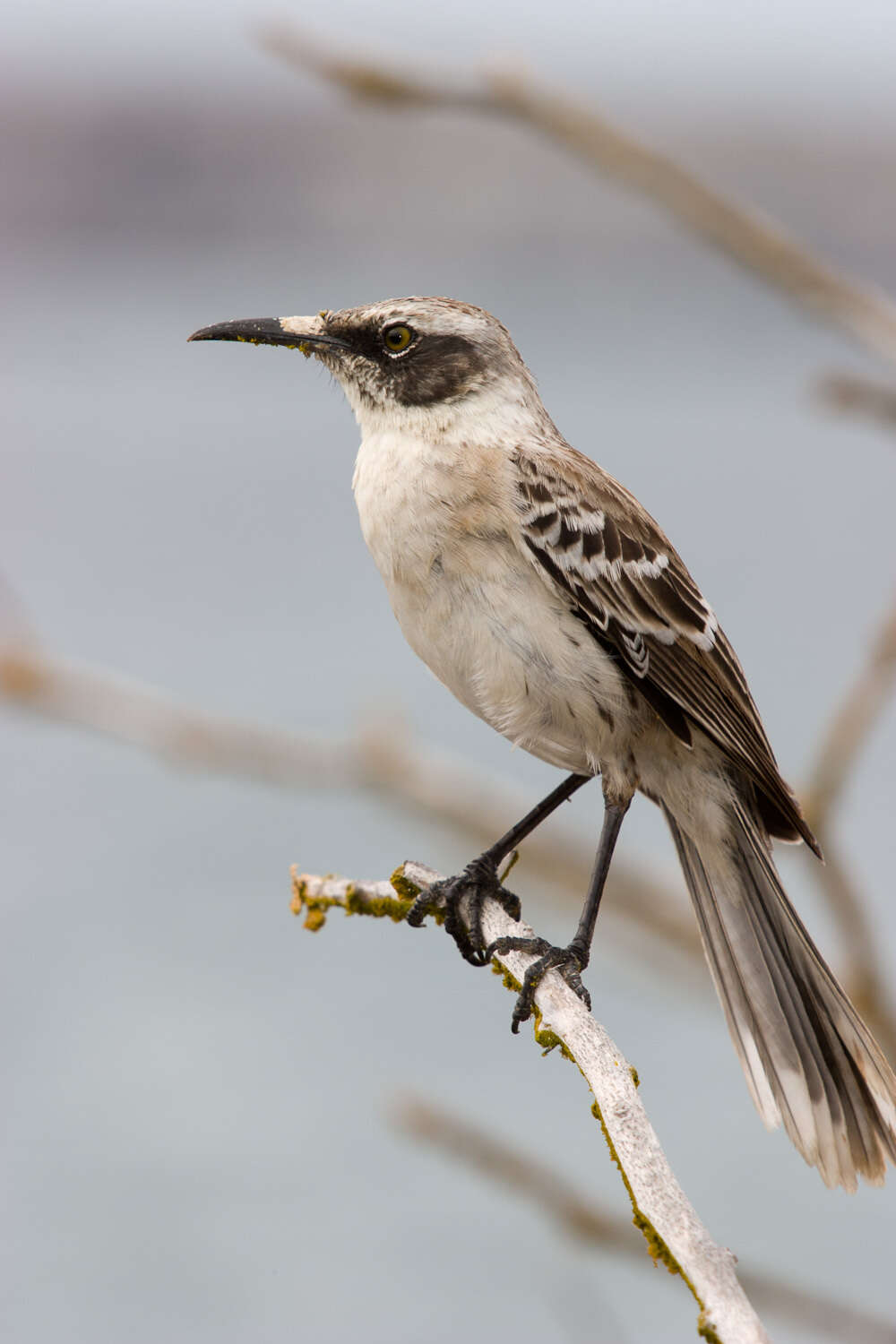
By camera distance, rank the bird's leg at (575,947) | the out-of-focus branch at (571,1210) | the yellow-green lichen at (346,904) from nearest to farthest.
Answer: the bird's leg at (575,947) < the yellow-green lichen at (346,904) < the out-of-focus branch at (571,1210)

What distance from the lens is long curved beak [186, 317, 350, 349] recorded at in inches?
138

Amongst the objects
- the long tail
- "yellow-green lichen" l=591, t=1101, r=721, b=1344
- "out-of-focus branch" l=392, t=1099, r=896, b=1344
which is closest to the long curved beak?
the long tail

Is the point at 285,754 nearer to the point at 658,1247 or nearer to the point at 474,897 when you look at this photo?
the point at 474,897

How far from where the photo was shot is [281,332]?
354 centimetres

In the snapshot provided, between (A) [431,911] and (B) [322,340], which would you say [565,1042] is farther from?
(B) [322,340]

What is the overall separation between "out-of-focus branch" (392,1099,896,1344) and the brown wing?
4.37ft

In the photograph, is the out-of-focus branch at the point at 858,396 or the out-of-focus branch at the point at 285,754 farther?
the out-of-focus branch at the point at 285,754

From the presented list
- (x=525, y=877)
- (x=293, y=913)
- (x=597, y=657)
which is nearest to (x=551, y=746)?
(x=597, y=657)

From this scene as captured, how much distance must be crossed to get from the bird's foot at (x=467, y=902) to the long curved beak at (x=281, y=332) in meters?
1.38

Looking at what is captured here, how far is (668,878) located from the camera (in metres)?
5.81

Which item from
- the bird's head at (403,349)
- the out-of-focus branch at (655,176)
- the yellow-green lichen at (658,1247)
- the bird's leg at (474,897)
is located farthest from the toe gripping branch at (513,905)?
the out-of-focus branch at (655,176)

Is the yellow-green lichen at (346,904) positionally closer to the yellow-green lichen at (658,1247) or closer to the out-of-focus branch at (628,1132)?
the out-of-focus branch at (628,1132)

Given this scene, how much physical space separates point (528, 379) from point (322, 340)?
57cm

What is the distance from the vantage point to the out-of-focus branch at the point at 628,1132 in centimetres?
174
